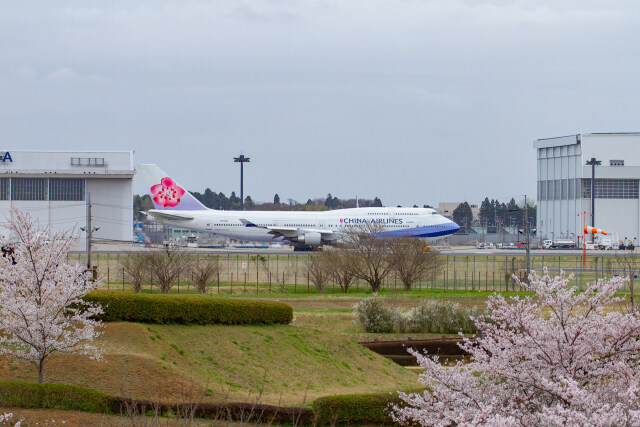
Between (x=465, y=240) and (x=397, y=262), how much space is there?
3034 inches

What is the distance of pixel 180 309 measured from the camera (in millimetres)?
20062

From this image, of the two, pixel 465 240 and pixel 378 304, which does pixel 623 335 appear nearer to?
pixel 378 304

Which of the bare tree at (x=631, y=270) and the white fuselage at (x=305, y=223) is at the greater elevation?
the white fuselage at (x=305, y=223)

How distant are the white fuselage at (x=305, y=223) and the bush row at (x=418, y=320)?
4118cm

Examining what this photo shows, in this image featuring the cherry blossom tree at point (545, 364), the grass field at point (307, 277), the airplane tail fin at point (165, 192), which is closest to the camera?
the cherry blossom tree at point (545, 364)

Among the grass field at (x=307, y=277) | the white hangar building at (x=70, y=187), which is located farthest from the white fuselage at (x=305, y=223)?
the grass field at (x=307, y=277)

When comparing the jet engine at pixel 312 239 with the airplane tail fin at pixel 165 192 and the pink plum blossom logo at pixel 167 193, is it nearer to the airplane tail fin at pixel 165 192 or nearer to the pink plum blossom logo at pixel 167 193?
the airplane tail fin at pixel 165 192

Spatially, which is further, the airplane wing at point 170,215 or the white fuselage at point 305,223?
the airplane wing at point 170,215

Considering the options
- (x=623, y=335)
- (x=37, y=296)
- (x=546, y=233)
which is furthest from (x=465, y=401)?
(x=546, y=233)

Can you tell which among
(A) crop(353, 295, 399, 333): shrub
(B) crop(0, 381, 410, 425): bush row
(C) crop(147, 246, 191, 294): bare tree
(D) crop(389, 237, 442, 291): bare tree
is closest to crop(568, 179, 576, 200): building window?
(D) crop(389, 237, 442, 291): bare tree

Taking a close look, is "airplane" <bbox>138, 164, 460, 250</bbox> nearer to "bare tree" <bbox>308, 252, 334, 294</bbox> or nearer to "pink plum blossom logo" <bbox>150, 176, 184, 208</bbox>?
"pink plum blossom logo" <bbox>150, 176, 184, 208</bbox>

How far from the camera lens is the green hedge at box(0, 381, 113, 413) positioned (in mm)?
13797

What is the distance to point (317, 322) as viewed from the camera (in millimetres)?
29000

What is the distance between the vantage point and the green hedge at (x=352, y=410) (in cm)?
1377
